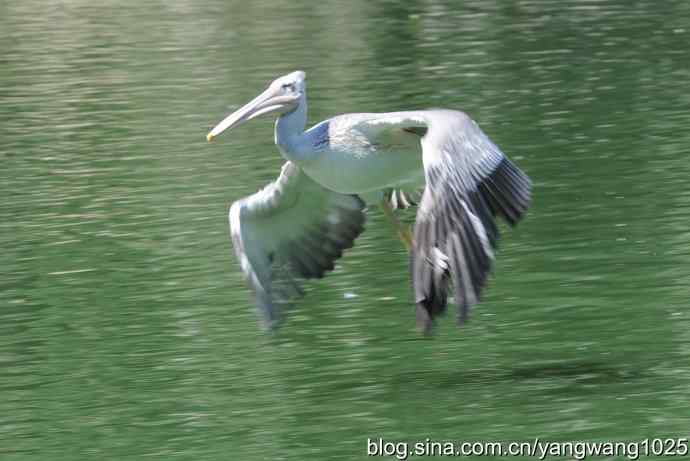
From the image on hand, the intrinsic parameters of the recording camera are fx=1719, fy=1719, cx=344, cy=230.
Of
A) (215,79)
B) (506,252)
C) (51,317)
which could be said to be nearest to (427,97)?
(215,79)

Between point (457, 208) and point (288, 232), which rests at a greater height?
point (457, 208)

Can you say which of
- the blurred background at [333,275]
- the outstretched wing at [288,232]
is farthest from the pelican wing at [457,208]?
the outstretched wing at [288,232]

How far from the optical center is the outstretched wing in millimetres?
10297

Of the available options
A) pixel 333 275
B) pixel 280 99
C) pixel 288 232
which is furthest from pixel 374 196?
pixel 333 275

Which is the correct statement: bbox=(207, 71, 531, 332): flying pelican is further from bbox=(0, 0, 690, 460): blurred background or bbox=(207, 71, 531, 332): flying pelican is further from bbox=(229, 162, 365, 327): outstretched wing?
bbox=(0, 0, 690, 460): blurred background

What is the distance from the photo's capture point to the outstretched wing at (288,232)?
1030 centimetres

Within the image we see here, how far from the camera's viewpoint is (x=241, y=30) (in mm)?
27281

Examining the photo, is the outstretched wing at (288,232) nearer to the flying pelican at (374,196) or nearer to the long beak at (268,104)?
the flying pelican at (374,196)

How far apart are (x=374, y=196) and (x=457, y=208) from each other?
5.72 feet

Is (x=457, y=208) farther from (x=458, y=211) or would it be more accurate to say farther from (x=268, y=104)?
(x=268, y=104)

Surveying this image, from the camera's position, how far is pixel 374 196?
10.6 meters

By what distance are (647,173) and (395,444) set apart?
21.7ft

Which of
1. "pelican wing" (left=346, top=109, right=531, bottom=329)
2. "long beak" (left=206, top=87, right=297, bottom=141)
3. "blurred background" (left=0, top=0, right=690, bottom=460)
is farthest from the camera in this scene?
"long beak" (left=206, top=87, right=297, bottom=141)

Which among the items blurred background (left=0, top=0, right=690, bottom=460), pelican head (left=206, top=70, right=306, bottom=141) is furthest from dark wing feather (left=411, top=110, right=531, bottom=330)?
pelican head (left=206, top=70, right=306, bottom=141)
